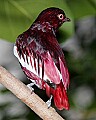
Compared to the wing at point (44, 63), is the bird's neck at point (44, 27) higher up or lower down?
higher up

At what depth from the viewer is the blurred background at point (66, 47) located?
0.43 metres

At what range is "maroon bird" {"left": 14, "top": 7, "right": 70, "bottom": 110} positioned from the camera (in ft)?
1.11

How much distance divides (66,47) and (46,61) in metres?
0.76

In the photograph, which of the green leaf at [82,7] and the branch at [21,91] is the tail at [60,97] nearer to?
the branch at [21,91]

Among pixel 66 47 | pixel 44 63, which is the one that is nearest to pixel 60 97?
pixel 44 63

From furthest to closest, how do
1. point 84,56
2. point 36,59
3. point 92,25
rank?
point 92,25 < point 84,56 < point 36,59

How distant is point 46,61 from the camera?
34 centimetres

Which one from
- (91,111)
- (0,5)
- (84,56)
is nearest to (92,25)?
(84,56)

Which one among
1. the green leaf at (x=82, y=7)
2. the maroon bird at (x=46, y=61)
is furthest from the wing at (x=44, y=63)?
the green leaf at (x=82, y=7)

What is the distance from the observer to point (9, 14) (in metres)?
0.43

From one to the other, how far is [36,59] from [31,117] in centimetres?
53

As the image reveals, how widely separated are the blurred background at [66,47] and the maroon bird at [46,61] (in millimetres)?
55

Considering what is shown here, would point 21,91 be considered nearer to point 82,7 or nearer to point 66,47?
point 82,7

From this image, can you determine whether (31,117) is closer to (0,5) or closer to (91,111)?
(91,111)
